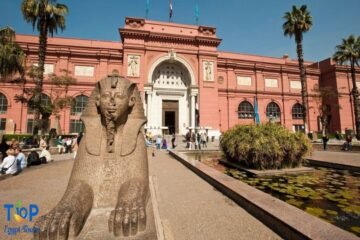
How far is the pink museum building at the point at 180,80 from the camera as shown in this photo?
22.8 m

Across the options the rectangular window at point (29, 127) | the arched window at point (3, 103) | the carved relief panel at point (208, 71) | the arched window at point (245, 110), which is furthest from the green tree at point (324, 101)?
the arched window at point (3, 103)

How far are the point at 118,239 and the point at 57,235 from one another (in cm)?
53

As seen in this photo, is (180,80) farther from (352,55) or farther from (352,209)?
(352,209)

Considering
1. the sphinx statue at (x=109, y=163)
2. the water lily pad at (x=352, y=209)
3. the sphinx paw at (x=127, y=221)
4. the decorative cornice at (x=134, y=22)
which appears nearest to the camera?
the sphinx paw at (x=127, y=221)

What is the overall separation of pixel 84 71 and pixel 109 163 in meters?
25.4

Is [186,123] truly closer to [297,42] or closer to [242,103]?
[242,103]

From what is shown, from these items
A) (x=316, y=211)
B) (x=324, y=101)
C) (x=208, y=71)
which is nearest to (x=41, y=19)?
(x=208, y=71)

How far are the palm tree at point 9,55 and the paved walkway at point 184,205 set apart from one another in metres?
10.3

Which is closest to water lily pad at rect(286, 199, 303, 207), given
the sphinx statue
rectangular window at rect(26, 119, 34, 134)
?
the sphinx statue

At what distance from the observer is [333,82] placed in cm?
2927

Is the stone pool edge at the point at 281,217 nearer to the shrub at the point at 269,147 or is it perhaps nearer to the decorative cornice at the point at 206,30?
the shrub at the point at 269,147

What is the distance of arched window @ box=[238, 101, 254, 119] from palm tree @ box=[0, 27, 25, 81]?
24751 mm

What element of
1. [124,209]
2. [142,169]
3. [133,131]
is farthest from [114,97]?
[124,209]

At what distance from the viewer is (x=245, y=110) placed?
28.2 metres
